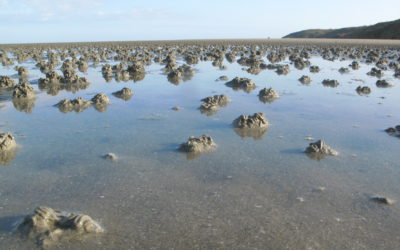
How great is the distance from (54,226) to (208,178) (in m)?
2.44

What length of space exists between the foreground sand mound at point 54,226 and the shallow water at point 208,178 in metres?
0.15

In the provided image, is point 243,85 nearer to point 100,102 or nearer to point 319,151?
point 100,102

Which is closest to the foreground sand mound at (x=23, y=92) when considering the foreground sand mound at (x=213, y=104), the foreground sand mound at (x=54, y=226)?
the foreground sand mound at (x=213, y=104)

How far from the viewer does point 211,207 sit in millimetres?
4742

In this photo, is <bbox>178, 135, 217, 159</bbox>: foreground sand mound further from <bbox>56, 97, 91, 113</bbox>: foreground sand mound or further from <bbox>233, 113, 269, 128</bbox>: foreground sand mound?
<bbox>56, 97, 91, 113</bbox>: foreground sand mound

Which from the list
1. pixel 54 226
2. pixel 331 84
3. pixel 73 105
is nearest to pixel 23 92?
pixel 73 105

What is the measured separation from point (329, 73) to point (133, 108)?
1277 cm

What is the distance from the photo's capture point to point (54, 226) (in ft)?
13.7

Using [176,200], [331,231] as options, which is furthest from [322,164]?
[176,200]

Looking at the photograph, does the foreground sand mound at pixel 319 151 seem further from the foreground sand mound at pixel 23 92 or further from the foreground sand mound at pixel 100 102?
the foreground sand mound at pixel 23 92

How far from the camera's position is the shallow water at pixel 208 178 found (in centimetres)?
413

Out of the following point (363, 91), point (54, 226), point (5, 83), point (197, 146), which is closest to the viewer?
point (54, 226)

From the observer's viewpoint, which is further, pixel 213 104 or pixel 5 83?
pixel 5 83

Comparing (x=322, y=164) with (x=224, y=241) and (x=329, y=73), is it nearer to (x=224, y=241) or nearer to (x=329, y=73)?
(x=224, y=241)
